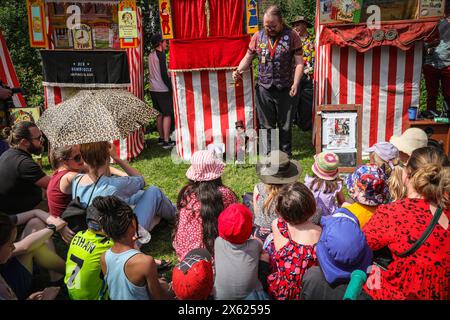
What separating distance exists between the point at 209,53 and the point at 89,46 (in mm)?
2030

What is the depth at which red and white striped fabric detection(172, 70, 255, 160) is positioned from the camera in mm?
5715

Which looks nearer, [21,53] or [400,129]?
[400,129]

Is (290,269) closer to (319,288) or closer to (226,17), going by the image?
(319,288)

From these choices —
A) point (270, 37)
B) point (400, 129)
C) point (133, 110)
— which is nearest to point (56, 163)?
point (133, 110)

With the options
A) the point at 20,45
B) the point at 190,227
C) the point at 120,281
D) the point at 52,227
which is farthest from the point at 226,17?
the point at 20,45

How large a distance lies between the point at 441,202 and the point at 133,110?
105 inches

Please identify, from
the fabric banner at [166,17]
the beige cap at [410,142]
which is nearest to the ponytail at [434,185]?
the beige cap at [410,142]

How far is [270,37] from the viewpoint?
5270 mm

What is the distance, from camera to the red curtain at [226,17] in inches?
209

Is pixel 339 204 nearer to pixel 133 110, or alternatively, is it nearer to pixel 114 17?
pixel 133 110

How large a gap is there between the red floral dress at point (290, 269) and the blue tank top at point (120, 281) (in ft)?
2.51

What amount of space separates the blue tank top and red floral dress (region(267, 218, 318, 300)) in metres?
0.76

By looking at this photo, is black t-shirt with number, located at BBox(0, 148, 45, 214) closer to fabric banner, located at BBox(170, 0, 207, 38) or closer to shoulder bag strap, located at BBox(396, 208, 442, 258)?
fabric banner, located at BBox(170, 0, 207, 38)

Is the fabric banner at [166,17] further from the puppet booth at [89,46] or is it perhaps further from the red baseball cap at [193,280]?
the red baseball cap at [193,280]
